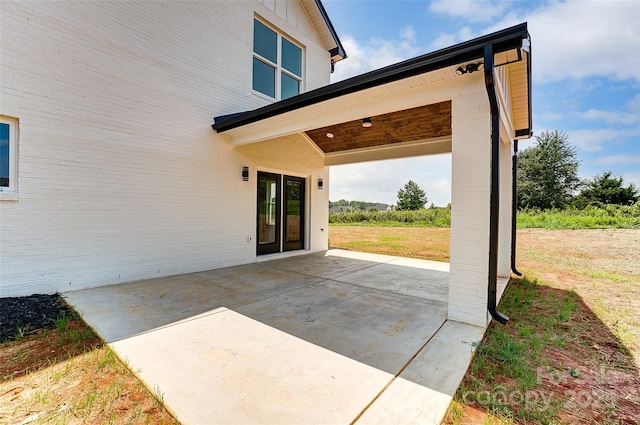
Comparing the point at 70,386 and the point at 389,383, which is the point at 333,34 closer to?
the point at 389,383

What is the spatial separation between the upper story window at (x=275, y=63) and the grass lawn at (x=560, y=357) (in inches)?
280

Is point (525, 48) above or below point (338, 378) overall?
above

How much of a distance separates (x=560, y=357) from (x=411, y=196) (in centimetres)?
3742

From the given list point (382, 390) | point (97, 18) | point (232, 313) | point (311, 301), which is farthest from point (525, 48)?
point (97, 18)

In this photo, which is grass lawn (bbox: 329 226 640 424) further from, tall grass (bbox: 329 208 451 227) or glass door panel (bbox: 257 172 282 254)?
tall grass (bbox: 329 208 451 227)

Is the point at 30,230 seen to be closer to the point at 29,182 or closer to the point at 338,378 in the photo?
the point at 29,182

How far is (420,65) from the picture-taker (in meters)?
3.20

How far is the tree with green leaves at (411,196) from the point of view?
1492 inches

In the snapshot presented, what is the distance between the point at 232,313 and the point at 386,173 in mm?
34881

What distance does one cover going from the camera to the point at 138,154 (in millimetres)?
4918

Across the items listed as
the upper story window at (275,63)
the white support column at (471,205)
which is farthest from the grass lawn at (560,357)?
the upper story window at (275,63)

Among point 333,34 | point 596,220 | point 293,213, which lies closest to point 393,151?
point 293,213

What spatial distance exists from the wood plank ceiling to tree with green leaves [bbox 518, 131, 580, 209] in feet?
73.9

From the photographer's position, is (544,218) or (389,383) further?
(544,218)
